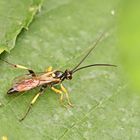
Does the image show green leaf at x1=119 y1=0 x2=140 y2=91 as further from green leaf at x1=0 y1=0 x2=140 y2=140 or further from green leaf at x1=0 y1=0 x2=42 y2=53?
green leaf at x1=0 y1=0 x2=42 y2=53

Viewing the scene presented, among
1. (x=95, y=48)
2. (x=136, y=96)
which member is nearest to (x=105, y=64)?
(x=95, y=48)

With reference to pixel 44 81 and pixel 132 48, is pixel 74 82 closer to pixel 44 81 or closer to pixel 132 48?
pixel 44 81

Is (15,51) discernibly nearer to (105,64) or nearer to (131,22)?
(105,64)

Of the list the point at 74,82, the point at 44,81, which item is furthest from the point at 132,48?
the point at 44,81

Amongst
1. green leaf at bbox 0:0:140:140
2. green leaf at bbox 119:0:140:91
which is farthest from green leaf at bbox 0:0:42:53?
green leaf at bbox 119:0:140:91

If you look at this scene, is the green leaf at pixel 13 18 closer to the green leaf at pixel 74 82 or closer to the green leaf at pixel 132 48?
the green leaf at pixel 74 82

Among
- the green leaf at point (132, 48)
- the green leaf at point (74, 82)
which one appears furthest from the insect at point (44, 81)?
the green leaf at point (132, 48)
